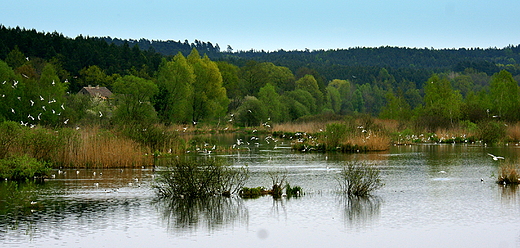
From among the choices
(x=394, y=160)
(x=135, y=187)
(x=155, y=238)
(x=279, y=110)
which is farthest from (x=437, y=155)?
(x=279, y=110)

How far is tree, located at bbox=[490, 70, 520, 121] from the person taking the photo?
235ft

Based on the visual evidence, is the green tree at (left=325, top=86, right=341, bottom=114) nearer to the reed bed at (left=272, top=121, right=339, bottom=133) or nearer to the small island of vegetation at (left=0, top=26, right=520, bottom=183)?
the small island of vegetation at (left=0, top=26, right=520, bottom=183)

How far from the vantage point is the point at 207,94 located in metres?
97.6

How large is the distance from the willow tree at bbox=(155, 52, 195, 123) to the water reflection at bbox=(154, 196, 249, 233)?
5919cm

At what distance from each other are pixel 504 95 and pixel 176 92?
134 feet

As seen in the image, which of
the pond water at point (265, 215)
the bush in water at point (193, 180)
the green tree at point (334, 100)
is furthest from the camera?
the green tree at point (334, 100)

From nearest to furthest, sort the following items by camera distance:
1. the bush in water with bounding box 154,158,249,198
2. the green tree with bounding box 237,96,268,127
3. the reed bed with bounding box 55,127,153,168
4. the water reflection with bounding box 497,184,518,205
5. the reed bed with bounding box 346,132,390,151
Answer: the water reflection with bounding box 497,184,518,205 < the bush in water with bounding box 154,158,249,198 < the reed bed with bounding box 55,127,153,168 < the reed bed with bounding box 346,132,390,151 < the green tree with bounding box 237,96,268,127

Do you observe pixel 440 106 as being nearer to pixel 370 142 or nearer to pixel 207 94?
pixel 370 142

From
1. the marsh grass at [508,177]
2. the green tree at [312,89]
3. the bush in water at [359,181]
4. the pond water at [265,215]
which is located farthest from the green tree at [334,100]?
the bush in water at [359,181]

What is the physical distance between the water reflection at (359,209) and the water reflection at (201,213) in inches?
126

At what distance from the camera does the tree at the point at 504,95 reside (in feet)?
235

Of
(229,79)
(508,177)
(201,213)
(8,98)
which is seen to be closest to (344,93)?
(229,79)

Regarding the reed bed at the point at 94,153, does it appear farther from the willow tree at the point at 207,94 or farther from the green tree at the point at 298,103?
the green tree at the point at 298,103

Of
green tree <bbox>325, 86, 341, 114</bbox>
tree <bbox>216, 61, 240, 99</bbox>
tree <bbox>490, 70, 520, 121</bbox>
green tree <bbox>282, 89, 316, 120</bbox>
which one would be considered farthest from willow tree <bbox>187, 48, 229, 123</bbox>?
green tree <bbox>325, 86, 341, 114</bbox>
